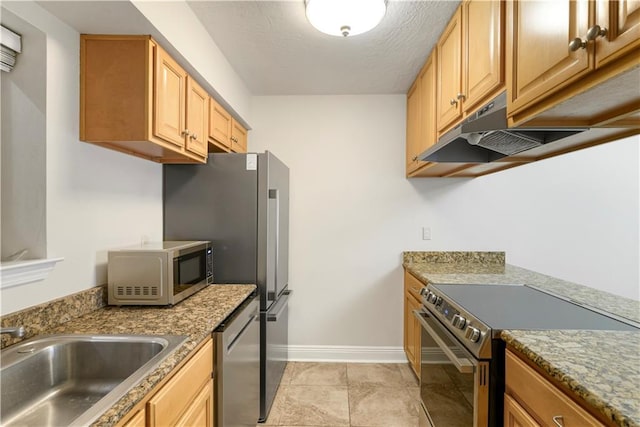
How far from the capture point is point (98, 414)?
2.32ft

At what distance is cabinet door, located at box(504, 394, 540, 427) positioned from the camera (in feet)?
3.20

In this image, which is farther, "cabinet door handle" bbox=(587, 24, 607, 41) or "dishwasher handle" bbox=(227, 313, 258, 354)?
"dishwasher handle" bbox=(227, 313, 258, 354)

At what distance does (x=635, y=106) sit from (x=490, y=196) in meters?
1.85

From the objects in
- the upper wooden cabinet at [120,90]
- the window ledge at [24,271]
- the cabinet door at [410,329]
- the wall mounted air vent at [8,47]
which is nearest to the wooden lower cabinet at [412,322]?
the cabinet door at [410,329]

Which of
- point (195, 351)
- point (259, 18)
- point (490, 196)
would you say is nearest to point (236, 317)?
point (195, 351)

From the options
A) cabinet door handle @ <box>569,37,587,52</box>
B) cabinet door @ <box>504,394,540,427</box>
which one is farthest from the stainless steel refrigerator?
cabinet door handle @ <box>569,37,587,52</box>

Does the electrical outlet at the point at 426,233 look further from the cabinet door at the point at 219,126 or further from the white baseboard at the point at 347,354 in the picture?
the cabinet door at the point at 219,126

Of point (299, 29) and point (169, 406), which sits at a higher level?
point (299, 29)

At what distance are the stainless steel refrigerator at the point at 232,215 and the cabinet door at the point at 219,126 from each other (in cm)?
21

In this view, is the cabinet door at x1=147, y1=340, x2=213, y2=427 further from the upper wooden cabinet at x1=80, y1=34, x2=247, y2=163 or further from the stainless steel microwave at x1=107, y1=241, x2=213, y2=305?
the upper wooden cabinet at x1=80, y1=34, x2=247, y2=163

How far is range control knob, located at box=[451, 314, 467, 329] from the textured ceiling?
5.12 ft

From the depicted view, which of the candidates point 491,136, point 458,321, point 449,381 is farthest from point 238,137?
point 449,381

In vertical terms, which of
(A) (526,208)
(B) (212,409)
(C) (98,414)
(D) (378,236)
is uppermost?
(A) (526,208)

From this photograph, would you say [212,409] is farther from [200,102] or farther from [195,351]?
[200,102]
